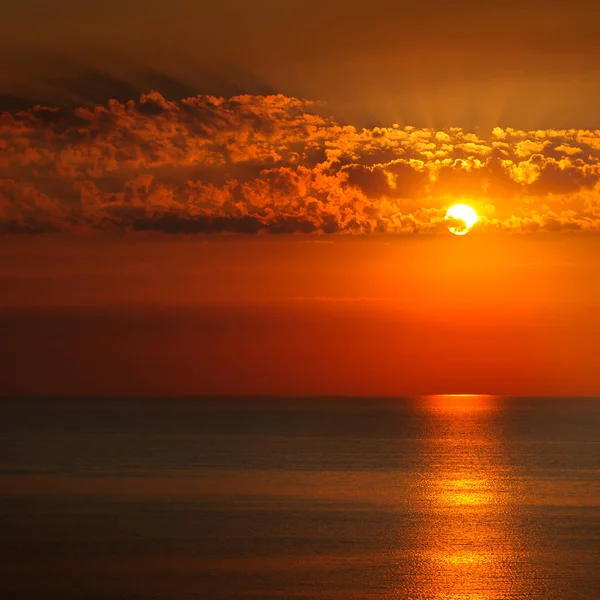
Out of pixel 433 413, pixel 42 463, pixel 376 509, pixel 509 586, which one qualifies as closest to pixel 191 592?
pixel 509 586

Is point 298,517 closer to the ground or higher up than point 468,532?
higher up

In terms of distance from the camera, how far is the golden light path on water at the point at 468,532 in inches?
1003

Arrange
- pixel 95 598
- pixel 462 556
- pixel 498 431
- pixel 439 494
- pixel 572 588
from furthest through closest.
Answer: pixel 498 431
pixel 439 494
pixel 462 556
pixel 572 588
pixel 95 598

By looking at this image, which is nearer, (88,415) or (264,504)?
(264,504)

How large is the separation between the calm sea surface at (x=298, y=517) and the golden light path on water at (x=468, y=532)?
0.10 m

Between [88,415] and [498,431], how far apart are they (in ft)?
157

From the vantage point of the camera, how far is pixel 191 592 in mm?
24266

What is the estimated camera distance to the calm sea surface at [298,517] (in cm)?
2555

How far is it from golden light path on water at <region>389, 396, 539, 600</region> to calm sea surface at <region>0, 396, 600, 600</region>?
10 cm

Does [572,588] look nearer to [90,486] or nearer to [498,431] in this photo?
[90,486]

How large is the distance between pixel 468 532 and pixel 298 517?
6.31 metres

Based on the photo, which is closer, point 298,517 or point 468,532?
point 468,532

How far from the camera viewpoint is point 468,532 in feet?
110

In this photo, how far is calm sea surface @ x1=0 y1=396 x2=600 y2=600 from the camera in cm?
2555
